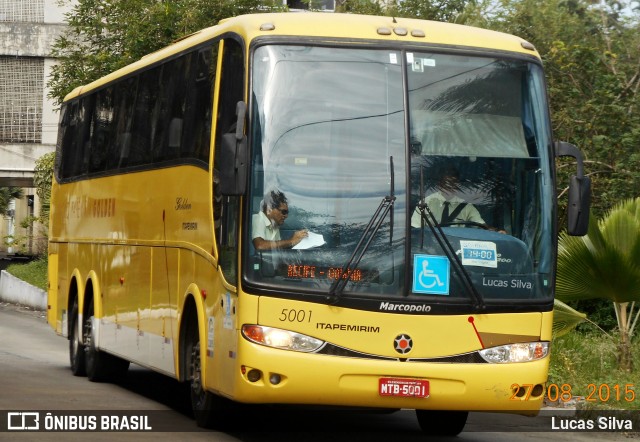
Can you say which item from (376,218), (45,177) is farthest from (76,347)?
(45,177)

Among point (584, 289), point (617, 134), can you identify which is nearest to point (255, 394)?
point (584, 289)

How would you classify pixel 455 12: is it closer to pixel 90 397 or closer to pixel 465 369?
pixel 90 397

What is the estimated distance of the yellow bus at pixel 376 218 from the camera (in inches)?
416

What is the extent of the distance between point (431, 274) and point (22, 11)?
133 feet

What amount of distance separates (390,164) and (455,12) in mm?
15234

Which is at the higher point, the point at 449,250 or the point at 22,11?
the point at 22,11

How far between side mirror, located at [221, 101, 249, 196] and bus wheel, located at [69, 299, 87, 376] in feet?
25.1

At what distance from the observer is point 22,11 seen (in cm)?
4897

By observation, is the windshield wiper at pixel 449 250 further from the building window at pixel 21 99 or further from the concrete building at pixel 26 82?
the building window at pixel 21 99

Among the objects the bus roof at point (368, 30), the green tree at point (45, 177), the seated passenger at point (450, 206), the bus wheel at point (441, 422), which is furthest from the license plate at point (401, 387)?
the green tree at point (45, 177)

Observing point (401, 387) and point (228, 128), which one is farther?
point (228, 128)

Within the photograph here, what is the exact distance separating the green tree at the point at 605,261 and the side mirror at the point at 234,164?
560 centimetres

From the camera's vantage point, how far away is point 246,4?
91.0 ft

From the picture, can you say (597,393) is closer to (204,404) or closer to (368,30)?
(204,404)
